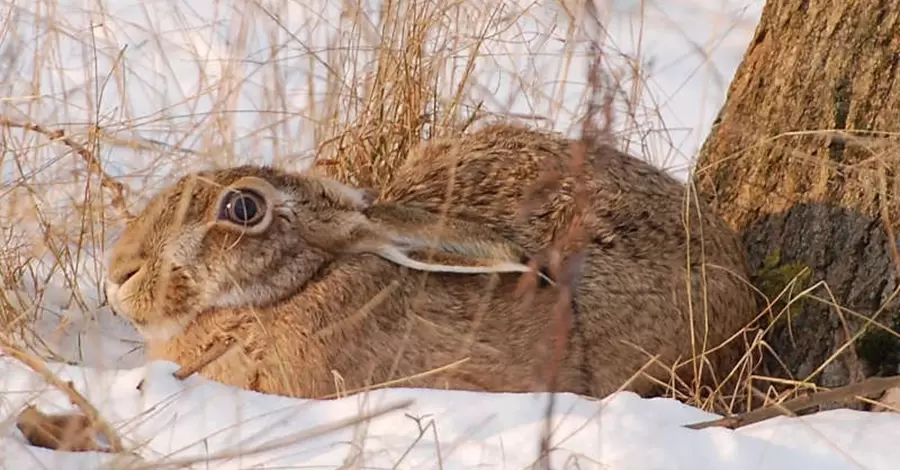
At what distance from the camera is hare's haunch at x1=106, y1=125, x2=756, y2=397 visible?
13.2 ft

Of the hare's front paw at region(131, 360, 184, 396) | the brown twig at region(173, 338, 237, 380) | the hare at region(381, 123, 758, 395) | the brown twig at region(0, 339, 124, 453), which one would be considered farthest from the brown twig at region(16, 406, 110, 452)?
the hare at region(381, 123, 758, 395)

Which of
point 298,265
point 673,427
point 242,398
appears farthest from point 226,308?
point 673,427

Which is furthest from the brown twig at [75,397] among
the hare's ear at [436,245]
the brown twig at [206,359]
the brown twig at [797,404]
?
the brown twig at [797,404]

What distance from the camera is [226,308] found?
4.07 meters

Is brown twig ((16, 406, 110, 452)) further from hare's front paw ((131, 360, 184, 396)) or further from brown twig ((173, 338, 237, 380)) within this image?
brown twig ((173, 338, 237, 380))

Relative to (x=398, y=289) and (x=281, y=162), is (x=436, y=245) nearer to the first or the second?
(x=398, y=289)

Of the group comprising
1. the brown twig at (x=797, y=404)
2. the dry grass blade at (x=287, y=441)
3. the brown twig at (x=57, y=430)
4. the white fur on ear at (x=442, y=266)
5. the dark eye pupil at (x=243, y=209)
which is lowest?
the brown twig at (x=57, y=430)

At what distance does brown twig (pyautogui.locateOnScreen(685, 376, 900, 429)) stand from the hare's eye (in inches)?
50.1

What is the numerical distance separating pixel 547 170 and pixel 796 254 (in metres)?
0.89

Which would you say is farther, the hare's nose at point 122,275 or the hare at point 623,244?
the hare at point 623,244

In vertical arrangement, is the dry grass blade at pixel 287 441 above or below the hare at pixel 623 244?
below

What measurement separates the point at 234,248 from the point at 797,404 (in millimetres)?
1454

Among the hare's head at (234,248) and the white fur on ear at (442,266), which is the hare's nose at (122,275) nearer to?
the hare's head at (234,248)

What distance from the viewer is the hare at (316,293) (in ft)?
13.2
